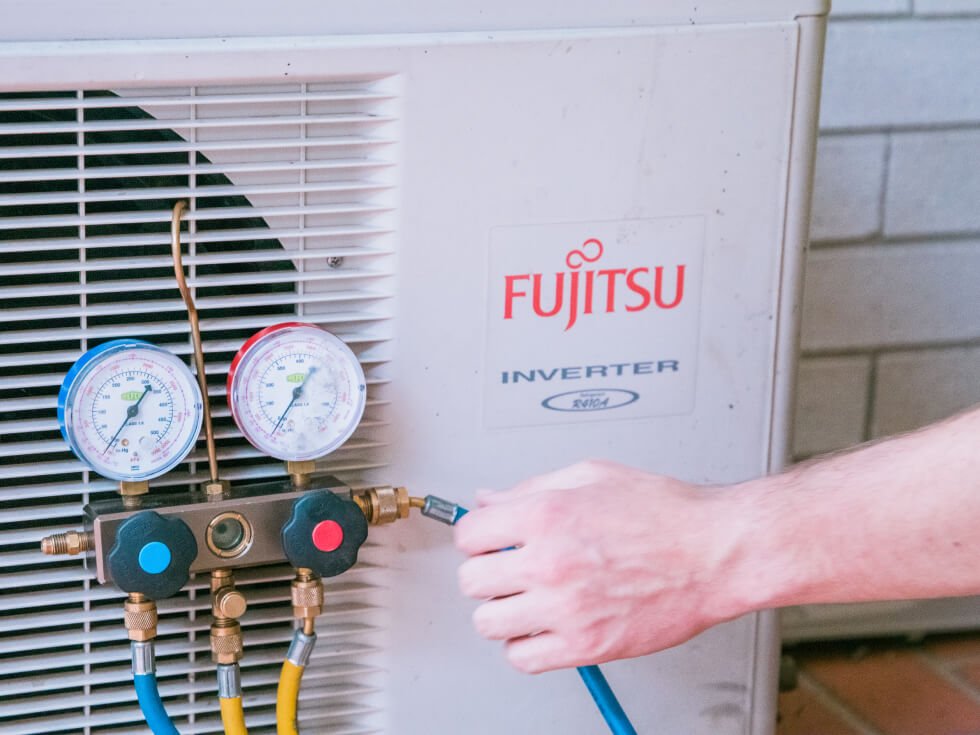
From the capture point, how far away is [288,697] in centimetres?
Answer: 80

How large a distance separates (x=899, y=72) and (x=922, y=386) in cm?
40

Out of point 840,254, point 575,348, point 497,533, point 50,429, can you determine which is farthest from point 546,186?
point 840,254

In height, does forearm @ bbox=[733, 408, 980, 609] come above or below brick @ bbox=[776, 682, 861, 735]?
above

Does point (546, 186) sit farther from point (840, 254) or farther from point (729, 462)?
point (840, 254)

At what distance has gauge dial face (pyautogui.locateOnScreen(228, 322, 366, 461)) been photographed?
762 millimetres

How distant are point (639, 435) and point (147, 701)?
38cm

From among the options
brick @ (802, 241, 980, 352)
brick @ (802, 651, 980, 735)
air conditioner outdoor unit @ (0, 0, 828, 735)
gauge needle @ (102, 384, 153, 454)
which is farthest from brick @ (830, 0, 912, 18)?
gauge needle @ (102, 384, 153, 454)

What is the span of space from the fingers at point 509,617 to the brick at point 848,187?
85 centimetres

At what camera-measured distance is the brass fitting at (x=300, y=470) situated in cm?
79

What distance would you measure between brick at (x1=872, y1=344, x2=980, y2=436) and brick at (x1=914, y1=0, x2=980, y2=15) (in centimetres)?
38

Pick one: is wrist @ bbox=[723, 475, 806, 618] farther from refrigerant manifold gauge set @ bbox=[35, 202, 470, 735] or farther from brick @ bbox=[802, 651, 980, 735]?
brick @ bbox=[802, 651, 980, 735]

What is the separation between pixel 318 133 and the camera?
2.59ft

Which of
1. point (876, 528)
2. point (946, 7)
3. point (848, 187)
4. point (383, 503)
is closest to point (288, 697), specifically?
point (383, 503)

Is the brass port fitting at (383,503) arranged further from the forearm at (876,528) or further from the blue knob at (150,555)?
the forearm at (876,528)
